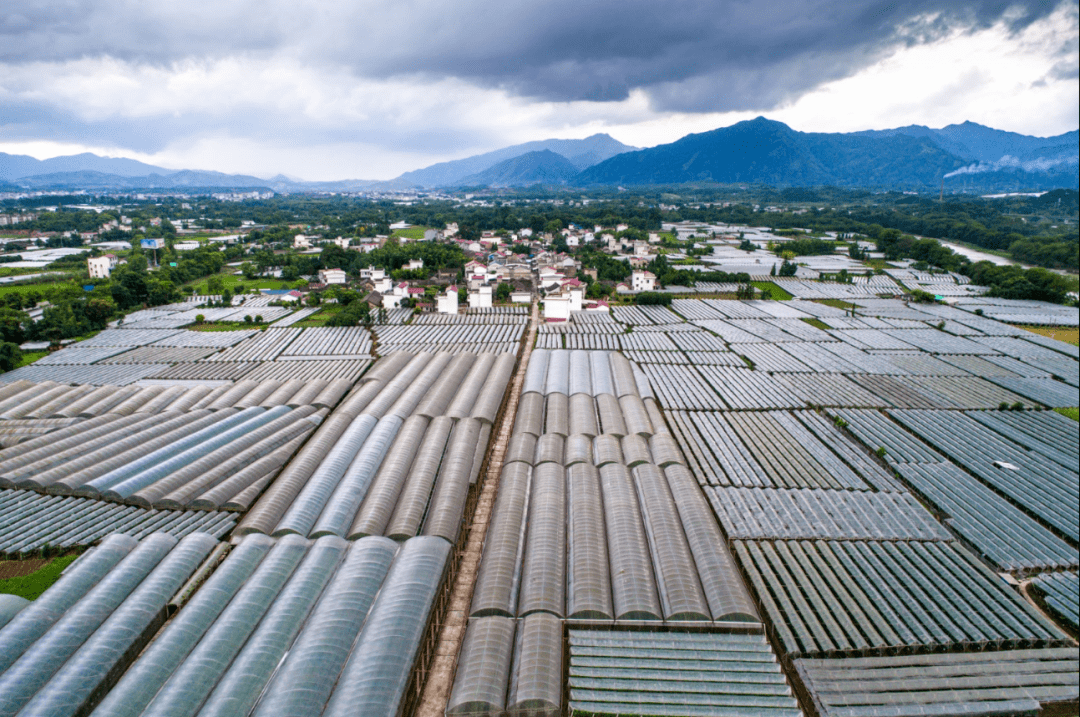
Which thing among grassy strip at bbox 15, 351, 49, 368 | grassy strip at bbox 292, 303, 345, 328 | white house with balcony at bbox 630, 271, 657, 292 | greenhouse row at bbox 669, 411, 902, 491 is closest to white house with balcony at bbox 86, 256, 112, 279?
grassy strip at bbox 15, 351, 49, 368

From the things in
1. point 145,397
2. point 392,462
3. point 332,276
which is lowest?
point 392,462

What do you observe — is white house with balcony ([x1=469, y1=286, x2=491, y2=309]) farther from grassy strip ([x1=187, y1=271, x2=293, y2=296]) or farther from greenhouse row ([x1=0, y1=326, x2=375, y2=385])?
grassy strip ([x1=187, y1=271, x2=293, y2=296])

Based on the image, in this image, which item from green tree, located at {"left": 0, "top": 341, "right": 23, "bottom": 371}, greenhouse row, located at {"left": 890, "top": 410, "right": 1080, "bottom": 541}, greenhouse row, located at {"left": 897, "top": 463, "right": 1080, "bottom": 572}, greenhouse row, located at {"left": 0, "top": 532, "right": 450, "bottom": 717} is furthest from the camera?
green tree, located at {"left": 0, "top": 341, "right": 23, "bottom": 371}

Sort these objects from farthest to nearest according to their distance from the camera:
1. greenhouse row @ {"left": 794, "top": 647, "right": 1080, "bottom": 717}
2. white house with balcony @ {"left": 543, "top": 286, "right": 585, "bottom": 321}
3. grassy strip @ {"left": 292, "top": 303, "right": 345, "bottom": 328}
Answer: white house with balcony @ {"left": 543, "top": 286, "right": 585, "bottom": 321}, grassy strip @ {"left": 292, "top": 303, "right": 345, "bottom": 328}, greenhouse row @ {"left": 794, "top": 647, "right": 1080, "bottom": 717}

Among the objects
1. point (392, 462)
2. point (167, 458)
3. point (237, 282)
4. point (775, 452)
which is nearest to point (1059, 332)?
point (775, 452)

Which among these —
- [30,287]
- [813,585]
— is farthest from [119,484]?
[30,287]

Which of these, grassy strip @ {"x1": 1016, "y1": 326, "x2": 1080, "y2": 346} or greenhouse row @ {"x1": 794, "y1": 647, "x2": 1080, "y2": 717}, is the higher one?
grassy strip @ {"x1": 1016, "y1": 326, "x2": 1080, "y2": 346}

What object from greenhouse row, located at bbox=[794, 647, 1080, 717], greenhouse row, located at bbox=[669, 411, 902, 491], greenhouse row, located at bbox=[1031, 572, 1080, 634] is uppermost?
greenhouse row, located at bbox=[669, 411, 902, 491]

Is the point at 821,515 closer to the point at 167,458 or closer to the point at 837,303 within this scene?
the point at 167,458
